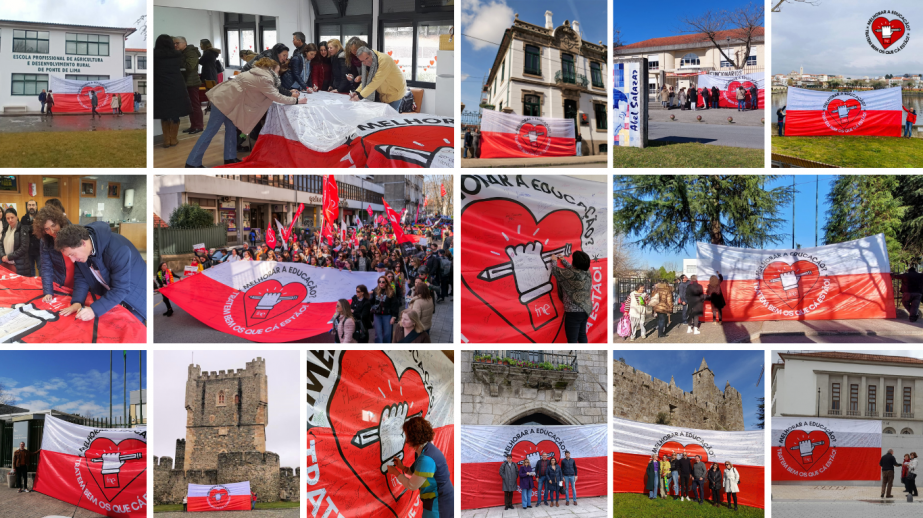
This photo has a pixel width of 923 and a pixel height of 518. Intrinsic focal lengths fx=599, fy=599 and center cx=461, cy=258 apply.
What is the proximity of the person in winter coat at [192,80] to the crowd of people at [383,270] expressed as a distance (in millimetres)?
886

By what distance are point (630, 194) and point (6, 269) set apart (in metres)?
4.57

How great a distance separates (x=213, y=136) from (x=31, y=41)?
1418 millimetres

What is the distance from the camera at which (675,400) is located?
4.55m

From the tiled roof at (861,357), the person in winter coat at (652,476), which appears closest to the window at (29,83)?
the person in winter coat at (652,476)

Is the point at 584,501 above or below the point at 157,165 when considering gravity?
below

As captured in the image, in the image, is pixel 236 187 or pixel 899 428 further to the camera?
pixel 899 428

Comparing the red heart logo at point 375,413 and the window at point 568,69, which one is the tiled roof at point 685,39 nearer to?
the window at point 568,69

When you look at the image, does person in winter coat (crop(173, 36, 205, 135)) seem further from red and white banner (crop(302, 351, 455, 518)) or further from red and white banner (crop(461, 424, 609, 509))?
red and white banner (crop(461, 424, 609, 509))

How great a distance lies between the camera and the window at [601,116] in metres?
4.52

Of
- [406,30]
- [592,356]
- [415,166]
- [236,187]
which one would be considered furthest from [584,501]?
[406,30]

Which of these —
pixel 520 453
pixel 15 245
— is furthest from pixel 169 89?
pixel 520 453

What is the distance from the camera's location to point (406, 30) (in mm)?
4414

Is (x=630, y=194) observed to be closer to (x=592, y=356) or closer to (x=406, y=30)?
(x=592, y=356)

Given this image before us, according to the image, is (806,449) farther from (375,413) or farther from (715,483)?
(375,413)
